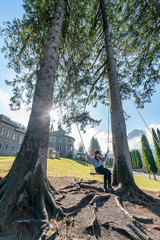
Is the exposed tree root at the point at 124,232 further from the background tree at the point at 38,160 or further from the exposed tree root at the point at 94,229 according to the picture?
the background tree at the point at 38,160

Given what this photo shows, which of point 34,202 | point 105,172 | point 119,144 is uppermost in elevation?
point 119,144

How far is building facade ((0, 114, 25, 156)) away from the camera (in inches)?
1177

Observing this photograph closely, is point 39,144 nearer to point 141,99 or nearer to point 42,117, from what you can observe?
point 42,117

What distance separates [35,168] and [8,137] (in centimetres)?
3681

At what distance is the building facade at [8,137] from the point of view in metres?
29.9

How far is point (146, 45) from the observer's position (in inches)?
288

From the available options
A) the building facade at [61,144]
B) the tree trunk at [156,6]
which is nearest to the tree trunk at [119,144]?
the tree trunk at [156,6]

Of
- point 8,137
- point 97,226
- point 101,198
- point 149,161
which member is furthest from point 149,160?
point 8,137

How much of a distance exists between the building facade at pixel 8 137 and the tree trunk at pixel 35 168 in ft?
97.8

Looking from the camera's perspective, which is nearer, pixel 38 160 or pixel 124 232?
pixel 124 232

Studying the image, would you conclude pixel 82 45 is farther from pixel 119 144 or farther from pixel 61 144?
pixel 61 144

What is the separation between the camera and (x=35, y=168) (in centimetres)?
254

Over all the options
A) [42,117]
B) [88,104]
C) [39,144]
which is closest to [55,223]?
[39,144]

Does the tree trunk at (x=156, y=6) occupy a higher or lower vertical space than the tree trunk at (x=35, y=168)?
higher
